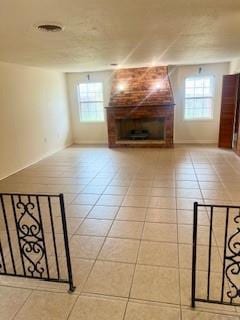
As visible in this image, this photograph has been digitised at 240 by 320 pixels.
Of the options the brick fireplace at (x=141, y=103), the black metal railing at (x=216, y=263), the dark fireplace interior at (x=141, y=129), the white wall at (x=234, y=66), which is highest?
the white wall at (x=234, y=66)

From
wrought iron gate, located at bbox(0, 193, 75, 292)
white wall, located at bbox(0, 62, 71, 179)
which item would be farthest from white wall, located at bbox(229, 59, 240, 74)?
wrought iron gate, located at bbox(0, 193, 75, 292)

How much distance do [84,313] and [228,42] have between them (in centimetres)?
422

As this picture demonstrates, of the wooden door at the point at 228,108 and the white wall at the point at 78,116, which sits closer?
the wooden door at the point at 228,108

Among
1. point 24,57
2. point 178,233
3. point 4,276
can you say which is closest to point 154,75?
point 24,57

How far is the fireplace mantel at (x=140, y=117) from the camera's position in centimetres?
736

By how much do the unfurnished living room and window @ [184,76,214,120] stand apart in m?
0.03

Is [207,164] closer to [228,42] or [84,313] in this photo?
[228,42]

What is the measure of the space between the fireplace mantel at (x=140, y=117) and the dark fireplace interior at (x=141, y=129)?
11.2 inches

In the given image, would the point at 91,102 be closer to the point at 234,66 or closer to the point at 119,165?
the point at 119,165

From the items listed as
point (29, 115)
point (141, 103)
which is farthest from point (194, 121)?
point (29, 115)

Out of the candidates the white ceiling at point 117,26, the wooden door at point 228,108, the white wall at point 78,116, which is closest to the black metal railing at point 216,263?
the white ceiling at point 117,26

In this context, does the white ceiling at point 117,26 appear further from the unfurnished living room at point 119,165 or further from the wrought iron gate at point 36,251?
the wrought iron gate at point 36,251

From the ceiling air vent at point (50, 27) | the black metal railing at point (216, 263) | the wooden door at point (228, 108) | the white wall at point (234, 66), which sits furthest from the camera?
the wooden door at point (228, 108)

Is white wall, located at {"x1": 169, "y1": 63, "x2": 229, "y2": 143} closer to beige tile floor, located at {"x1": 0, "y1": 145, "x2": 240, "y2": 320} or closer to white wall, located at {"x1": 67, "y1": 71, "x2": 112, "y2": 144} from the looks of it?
beige tile floor, located at {"x1": 0, "y1": 145, "x2": 240, "y2": 320}
